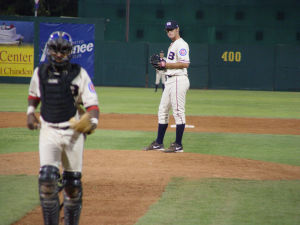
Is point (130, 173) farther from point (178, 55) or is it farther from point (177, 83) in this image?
point (178, 55)

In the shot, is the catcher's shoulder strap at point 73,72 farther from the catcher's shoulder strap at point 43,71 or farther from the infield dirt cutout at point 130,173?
the infield dirt cutout at point 130,173

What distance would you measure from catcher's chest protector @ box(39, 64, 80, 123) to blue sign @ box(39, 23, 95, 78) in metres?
26.9

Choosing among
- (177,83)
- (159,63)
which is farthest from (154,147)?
(159,63)

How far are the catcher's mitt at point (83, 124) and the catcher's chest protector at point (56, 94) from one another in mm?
121

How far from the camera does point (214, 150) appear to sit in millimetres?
10422

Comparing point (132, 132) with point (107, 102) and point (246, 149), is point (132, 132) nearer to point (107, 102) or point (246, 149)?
point (246, 149)

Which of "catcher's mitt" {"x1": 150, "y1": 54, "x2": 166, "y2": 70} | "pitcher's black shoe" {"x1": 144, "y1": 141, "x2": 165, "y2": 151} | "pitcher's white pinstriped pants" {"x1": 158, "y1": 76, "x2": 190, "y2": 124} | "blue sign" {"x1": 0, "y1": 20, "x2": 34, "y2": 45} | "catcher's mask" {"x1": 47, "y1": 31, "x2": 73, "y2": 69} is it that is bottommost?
"pitcher's black shoe" {"x1": 144, "y1": 141, "x2": 165, "y2": 151}

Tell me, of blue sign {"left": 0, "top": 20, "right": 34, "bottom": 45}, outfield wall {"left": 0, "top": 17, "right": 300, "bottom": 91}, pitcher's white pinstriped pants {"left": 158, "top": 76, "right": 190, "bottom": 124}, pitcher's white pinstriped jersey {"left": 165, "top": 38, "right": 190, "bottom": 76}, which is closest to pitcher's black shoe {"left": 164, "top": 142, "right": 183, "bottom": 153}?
pitcher's white pinstriped pants {"left": 158, "top": 76, "right": 190, "bottom": 124}

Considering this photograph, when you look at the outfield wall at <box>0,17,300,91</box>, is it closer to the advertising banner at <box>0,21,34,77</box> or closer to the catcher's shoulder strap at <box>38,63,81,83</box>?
the advertising banner at <box>0,21,34,77</box>

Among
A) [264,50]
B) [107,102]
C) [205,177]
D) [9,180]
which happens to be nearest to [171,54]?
[205,177]

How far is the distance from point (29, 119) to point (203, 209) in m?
2.13

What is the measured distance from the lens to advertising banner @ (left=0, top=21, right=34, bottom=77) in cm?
3159

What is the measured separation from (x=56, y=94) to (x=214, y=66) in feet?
88.1

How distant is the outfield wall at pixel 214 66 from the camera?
3083 cm
